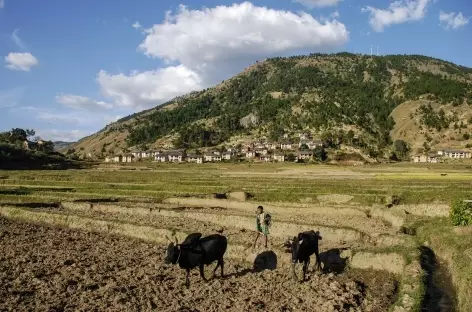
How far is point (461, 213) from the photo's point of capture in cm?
2828

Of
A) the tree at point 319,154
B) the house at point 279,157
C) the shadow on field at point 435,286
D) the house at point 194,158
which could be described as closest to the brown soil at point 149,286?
the shadow on field at point 435,286

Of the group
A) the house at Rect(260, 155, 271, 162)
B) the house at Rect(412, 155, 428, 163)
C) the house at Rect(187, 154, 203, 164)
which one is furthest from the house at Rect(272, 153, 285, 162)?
the house at Rect(412, 155, 428, 163)

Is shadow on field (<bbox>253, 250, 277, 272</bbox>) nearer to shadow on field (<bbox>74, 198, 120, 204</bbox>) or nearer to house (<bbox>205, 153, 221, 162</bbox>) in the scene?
shadow on field (<bbox>74, 198, 120, 204</bbox>)

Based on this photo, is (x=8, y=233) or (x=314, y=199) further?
(x=314, y=199)

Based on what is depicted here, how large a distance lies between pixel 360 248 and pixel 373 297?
5851mm

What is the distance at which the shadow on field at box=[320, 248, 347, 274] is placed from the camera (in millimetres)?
21891

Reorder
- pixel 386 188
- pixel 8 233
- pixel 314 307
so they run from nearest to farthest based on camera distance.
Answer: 1. pixel 314 307
2. pixel 8 233
3. pixel 386 188

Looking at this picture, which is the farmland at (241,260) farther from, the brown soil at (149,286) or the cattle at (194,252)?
the cattle at (194,252)

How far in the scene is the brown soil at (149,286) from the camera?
52.9 feet

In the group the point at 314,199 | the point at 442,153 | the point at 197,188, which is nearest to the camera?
the point at 314,199

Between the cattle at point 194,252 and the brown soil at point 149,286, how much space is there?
0.94 m

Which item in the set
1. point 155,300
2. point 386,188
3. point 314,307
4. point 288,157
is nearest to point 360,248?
point 314,307

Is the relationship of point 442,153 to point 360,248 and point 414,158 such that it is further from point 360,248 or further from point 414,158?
point 360,248

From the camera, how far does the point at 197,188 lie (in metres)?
55.5
